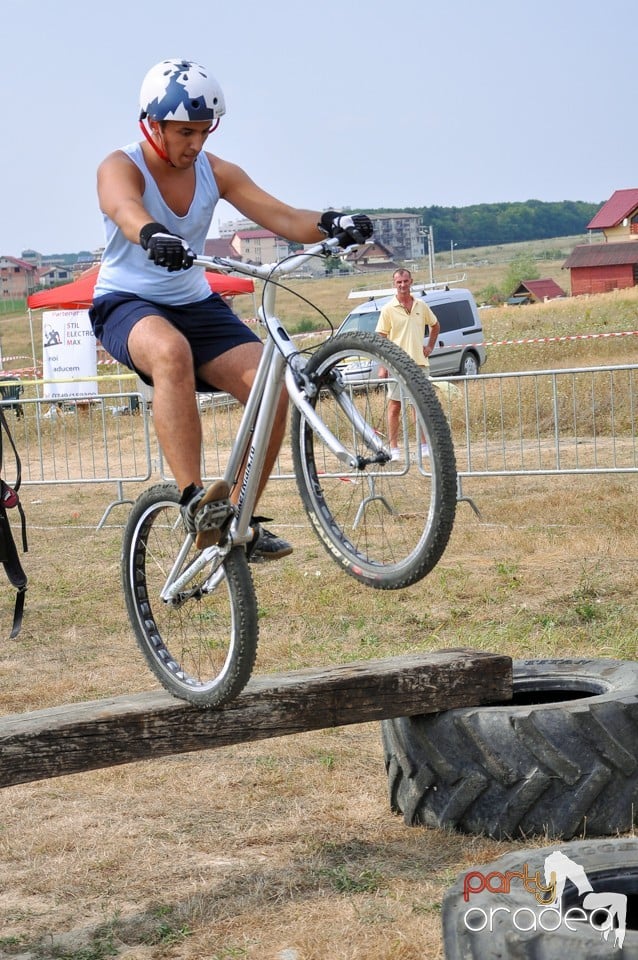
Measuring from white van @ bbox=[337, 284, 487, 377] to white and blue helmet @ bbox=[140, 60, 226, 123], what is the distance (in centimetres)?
2022

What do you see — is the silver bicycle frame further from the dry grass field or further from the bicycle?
the dry grass field

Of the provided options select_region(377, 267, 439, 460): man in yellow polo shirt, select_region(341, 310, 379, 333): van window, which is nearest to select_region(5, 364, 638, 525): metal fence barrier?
select_region(377, 267, 439, 460): man in yellow polo shirt

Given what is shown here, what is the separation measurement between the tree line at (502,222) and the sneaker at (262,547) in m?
165

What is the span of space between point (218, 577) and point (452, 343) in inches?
852

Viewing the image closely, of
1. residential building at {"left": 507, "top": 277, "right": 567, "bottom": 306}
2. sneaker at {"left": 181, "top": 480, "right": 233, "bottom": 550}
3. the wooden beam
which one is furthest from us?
residential building at {"left": 507, "top": 277, "right": 567, "bottom": 306}

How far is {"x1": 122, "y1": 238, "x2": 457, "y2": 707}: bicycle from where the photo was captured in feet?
13.2

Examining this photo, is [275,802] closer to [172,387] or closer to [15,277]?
[172,387]

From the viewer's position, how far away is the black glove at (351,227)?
433 centimetres

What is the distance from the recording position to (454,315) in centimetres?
2630

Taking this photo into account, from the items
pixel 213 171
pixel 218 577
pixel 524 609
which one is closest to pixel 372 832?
pixel 218 577

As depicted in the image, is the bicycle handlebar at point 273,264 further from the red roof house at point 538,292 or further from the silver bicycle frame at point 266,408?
the red roof house at point 538,292

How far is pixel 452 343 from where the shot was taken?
2581cm

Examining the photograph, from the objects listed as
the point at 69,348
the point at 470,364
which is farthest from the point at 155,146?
the point at 470,364

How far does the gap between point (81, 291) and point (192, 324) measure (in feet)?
58.1
